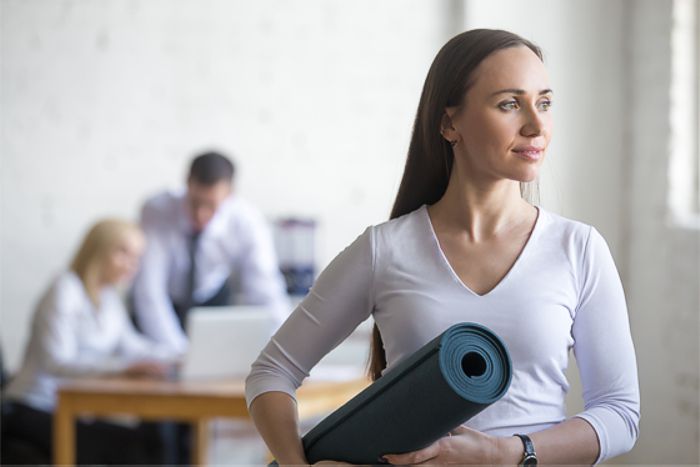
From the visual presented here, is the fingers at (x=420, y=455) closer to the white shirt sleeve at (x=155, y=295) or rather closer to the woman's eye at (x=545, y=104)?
the woman's eye at (x=545, y=104)

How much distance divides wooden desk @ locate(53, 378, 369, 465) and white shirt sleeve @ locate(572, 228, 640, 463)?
2.27 m

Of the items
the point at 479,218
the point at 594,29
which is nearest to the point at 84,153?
the point at 594,29

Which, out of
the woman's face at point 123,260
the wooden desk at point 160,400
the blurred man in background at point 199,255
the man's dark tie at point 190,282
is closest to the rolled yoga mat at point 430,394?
the wooden desk at point 160,400

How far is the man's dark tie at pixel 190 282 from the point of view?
502 cm

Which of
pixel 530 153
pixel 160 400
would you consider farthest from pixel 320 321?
pixel 160 400

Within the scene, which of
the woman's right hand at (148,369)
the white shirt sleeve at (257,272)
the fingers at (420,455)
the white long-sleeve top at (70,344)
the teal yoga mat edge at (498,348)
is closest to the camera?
the teal yoga mat edge at (498,348)

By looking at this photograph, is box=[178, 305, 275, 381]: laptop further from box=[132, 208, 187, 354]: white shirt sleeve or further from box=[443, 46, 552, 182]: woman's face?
box=[443, 46, 552, 182]: woman's face

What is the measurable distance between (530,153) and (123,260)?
316cm

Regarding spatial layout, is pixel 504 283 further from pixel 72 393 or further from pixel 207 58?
pixel 207 58

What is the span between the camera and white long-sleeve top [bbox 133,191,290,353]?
197 inches

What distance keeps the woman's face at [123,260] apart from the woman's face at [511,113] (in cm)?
310

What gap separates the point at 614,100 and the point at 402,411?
389cm

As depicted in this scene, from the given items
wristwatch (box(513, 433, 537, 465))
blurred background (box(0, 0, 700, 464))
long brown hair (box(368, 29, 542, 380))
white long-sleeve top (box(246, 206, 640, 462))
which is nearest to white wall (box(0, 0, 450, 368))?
blurred background (box(0, 0, 700, 464))

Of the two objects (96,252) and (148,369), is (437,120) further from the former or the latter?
(96,252)
